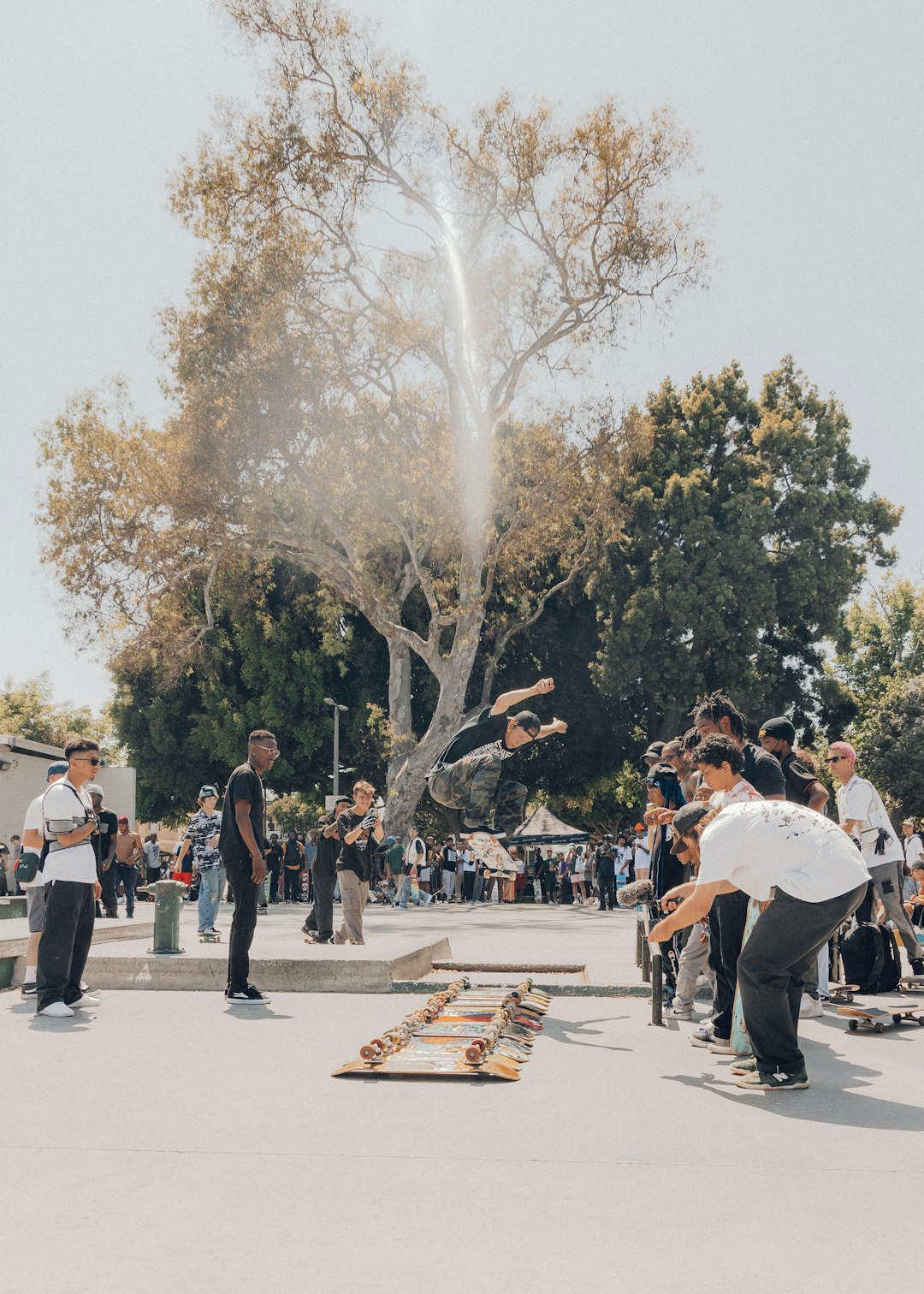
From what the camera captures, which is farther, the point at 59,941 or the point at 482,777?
the point at 482,777

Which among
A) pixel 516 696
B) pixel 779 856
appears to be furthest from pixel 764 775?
pixel 779 856

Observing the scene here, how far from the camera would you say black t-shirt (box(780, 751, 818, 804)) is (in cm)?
830

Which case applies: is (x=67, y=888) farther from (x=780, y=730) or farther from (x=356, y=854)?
(x=780, y=730)

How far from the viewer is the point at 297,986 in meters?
9.46

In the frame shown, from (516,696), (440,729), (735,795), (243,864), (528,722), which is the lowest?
→ (243,864)

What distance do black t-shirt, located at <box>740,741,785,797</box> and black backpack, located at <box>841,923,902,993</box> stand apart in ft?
7.98

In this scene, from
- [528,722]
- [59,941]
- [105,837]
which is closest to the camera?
[528,722]

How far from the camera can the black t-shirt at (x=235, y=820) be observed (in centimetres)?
882

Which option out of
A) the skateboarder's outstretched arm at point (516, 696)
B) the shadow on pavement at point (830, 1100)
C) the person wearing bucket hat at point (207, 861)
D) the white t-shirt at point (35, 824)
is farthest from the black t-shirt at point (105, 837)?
the shadow on pavement at point (830, 1100)

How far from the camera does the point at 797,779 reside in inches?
330

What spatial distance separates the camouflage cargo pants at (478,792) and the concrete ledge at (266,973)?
1444 millimetres

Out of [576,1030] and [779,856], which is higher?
[779,856]

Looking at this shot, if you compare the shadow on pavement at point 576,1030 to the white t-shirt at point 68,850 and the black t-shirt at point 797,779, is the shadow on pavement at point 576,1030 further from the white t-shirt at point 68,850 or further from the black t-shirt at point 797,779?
the white t-shirt at point 68,850

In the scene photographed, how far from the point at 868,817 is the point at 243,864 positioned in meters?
5.05
